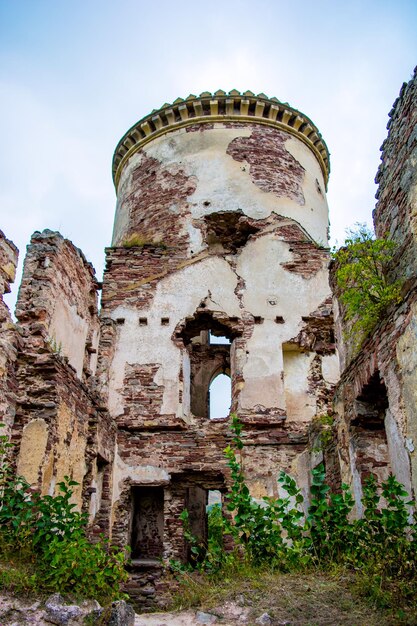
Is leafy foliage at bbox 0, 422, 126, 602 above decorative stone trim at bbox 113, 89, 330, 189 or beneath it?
beneath

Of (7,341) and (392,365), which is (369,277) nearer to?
(392,365)

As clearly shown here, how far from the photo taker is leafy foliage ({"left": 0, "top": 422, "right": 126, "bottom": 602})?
15.8 feet

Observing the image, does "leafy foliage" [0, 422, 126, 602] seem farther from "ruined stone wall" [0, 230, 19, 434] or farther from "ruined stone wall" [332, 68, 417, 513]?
"ruined stone wall" [332, 68, 417, 513]

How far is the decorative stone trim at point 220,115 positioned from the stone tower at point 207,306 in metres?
0.03

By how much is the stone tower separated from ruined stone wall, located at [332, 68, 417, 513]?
125 inches

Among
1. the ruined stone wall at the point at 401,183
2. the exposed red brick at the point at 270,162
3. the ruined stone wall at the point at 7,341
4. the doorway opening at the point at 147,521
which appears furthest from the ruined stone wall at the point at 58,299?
the exposed red brick at the point at 270,162

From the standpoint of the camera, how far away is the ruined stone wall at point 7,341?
6.61 metres

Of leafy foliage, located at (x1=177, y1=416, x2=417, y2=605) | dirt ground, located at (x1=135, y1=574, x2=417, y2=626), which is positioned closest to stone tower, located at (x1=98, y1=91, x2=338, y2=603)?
leafy foliage, located at (x1=177, y1=416, x2=417, y2=605)

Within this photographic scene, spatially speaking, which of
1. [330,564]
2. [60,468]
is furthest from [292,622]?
[60,468]

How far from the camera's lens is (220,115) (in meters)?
13.5

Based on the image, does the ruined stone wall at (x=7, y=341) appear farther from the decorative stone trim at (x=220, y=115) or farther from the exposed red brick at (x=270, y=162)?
the decorative stone trim at (x=220, y=115)

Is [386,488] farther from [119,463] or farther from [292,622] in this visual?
[119,463]

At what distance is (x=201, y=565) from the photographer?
5695 mm

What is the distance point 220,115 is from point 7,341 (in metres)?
8.63
